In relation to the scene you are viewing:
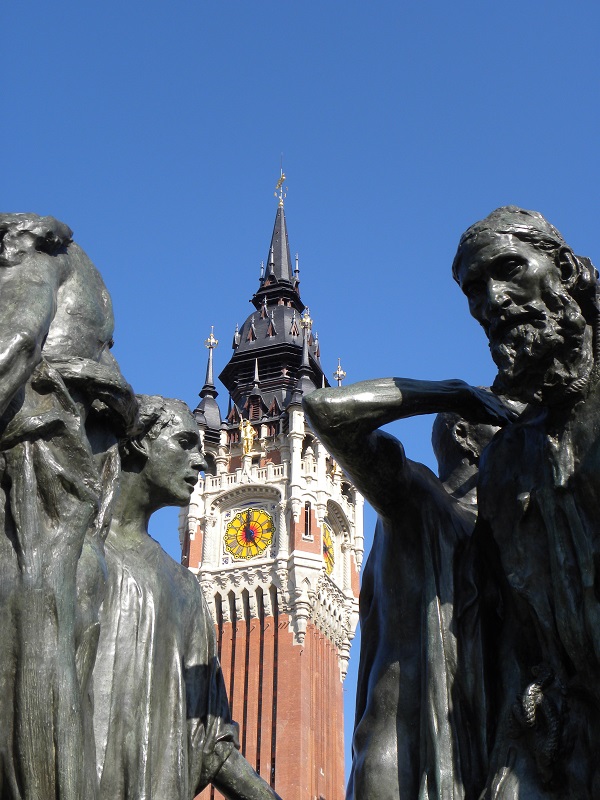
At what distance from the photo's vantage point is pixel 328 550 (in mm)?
52438

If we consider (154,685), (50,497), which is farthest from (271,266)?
(50,497)

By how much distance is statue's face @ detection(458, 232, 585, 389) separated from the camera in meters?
2.53

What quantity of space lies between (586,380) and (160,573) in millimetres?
1212

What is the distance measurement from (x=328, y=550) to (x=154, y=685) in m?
49.9

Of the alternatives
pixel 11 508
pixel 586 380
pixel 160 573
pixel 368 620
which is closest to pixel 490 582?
pixel 368 620

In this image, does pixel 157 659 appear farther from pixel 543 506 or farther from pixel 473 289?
pixel 473 289

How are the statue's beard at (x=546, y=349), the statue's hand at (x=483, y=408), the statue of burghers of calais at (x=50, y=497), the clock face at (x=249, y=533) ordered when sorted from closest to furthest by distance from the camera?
the statue of burghers of calais at (x=50, y=497) < the statue's beard at (x=546, y=349) < the statue's hand at (x=483, y=408) < the clock face at (x=249, y=533)

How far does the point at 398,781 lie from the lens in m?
2.61

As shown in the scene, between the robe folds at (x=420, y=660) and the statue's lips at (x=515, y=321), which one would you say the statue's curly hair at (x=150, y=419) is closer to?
the robe folds at (x=420, y=660)

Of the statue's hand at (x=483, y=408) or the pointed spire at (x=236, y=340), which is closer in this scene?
the statue's hand at (x=483, y=408)

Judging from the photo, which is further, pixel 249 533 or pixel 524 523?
pixel 249 533

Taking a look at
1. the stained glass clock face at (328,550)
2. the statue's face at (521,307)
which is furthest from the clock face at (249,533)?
the statue's face at (521,307)

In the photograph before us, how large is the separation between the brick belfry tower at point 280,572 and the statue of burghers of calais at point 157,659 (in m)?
44.6

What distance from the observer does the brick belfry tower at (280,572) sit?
158 feet
